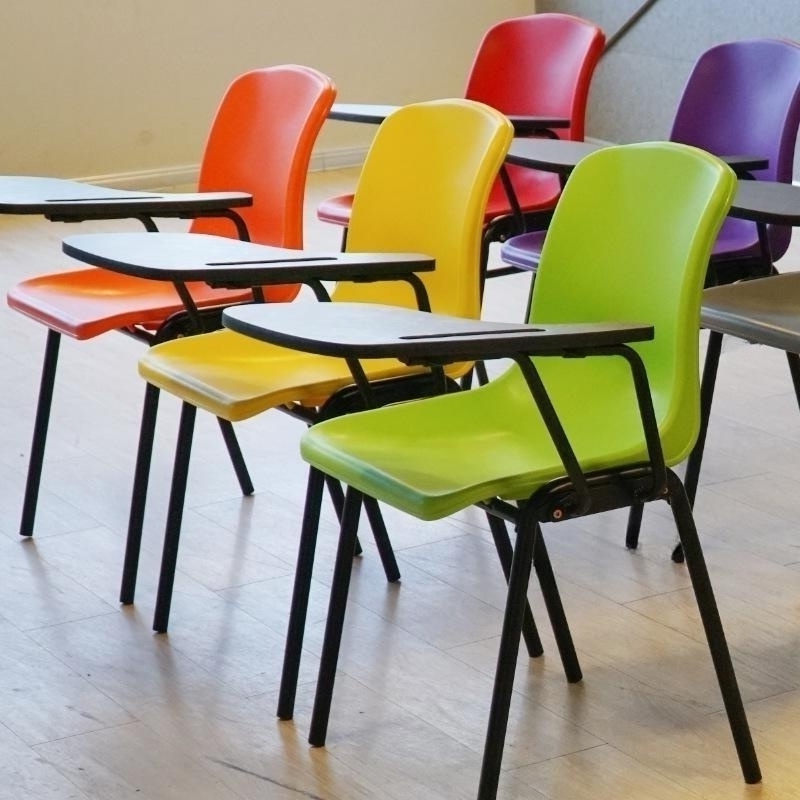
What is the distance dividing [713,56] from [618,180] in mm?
1476

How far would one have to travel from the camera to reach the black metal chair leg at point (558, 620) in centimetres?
239

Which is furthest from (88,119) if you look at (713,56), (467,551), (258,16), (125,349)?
(467,551)

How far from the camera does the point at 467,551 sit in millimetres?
2961

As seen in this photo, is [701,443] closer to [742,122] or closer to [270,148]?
[742,122]

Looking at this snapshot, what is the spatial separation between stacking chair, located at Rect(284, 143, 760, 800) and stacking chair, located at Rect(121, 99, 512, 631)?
0.63 feet

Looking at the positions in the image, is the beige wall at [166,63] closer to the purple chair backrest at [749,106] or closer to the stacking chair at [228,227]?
the stacking chair at [228,227]

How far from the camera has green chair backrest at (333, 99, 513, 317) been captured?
2.48m

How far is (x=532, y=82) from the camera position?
4.05 meters

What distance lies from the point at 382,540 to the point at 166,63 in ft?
15.7

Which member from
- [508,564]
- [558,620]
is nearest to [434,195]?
[508,564]

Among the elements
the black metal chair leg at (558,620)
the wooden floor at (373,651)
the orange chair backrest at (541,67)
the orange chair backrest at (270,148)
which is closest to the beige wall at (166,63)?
the orange chair backrest at (541,67)

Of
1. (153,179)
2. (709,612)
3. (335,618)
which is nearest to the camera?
(709,612)

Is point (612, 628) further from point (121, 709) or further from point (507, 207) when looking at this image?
point (507, 207)

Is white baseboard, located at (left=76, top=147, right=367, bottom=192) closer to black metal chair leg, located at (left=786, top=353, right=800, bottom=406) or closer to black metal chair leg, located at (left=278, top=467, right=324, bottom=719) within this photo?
black metal chair leg, located at (left=786, top=353, right=800, bottom=406)
